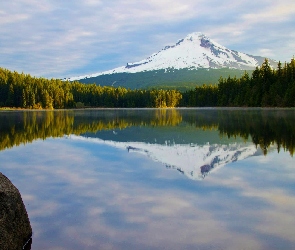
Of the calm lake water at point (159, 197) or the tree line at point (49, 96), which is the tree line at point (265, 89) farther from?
the calm lake water at point (159, 197)

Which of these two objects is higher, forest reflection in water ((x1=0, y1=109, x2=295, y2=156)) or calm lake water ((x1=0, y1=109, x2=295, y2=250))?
forest reflection in water ((x1=0, y1=109, x2=295, y2=156))

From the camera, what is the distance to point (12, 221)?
680 centimetres

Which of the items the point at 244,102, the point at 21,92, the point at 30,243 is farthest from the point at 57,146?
the point at 21,92

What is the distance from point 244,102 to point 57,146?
104838 millimetres

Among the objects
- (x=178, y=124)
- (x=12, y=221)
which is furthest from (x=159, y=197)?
(x=178, y=124)

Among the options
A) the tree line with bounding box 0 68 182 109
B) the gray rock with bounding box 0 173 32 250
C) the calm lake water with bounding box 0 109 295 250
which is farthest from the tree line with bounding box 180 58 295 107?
the gray rock with bounding box 0 173 32 250

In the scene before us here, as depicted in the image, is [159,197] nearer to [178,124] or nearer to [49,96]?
[178,124]

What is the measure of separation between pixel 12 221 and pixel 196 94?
16951 centimetres

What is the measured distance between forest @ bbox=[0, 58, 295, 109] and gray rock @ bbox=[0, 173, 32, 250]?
9474 centimetres

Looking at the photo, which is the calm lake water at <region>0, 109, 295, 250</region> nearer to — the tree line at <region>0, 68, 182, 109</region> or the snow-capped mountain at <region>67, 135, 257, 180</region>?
the snow-capped mountain at <region>67, 135, 257, 180</region>

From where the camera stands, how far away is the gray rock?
6.45 metres

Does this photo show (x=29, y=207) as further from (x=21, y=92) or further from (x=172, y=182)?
(x=21, y=92)

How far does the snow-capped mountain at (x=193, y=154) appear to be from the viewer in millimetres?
13867

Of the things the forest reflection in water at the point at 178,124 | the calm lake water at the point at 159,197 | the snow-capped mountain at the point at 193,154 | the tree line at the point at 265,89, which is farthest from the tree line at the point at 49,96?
the calm lake water at the point at 159,197
